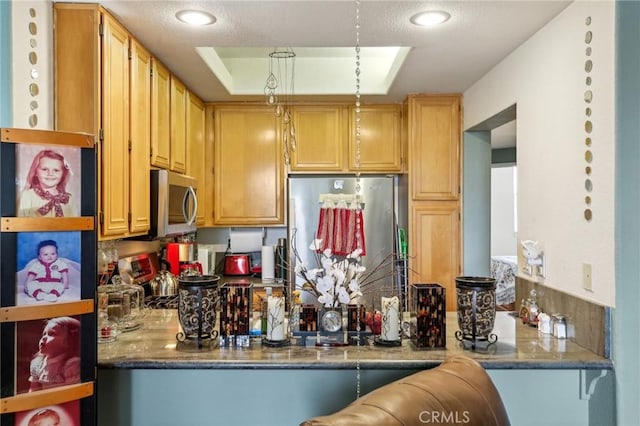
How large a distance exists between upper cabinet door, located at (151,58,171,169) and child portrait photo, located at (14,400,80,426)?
1.41m

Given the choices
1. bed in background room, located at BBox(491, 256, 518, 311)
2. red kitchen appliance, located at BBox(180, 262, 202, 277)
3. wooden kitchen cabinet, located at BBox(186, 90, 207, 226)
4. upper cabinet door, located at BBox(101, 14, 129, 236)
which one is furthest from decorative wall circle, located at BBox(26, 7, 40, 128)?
bed in background room, located at BBox(491, 256, 518, 311)

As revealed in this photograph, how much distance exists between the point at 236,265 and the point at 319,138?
1.25m

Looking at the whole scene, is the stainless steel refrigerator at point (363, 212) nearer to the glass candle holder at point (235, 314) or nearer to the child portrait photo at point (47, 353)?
the glass candle holder at point (235, 314)

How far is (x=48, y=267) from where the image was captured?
142 centimetres

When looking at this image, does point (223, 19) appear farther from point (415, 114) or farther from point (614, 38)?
point (415, 114)

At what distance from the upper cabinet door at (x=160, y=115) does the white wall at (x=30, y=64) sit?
0.65 metres

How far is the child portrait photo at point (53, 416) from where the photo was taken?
139cm

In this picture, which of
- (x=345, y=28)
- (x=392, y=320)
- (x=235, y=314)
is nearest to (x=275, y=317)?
(x=235, y=314)

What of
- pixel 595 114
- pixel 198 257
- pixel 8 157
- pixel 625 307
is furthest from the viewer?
pixel 198 257

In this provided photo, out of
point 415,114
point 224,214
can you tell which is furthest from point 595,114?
point 224,214

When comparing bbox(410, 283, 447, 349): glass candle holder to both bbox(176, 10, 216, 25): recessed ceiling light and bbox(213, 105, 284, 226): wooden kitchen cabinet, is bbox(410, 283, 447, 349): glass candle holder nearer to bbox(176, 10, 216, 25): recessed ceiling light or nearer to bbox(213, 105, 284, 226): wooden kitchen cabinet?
bbox(176, 10, 216, 25): recessed ceiling light

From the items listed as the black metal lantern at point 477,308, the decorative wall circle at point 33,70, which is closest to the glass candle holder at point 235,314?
the black metal lantern at point 477,308

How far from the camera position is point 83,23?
6.40 ft

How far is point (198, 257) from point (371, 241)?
4.61ft
